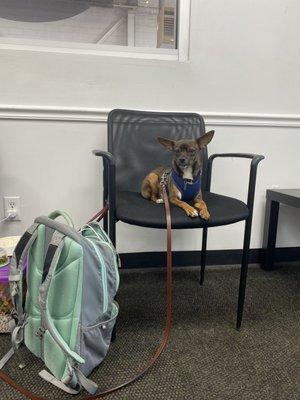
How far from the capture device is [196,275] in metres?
1.72

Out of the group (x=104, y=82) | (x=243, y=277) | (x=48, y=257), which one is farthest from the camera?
(x=104, y=82)

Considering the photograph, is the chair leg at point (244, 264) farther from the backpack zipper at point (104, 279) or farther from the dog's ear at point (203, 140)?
the backpack zipper at point (104, 279)

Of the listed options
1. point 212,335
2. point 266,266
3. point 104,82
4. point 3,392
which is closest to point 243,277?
point 212,335

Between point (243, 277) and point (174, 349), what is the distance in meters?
0.37

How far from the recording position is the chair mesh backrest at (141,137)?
4.68 feet

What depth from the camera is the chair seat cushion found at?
104cm

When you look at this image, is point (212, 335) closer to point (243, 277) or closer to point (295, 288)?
point (243, 277)

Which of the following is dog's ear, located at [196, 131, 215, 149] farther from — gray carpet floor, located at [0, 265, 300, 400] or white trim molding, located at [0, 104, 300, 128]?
→ gray carpet floor, located at [0, 265, 300, 400]

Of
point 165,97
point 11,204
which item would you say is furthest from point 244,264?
point 11,204

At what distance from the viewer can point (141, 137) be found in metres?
1.47

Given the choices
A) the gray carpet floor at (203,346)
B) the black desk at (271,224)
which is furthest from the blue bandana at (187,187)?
the black desk at (271,224)

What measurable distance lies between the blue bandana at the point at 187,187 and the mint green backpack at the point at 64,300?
1.31ft

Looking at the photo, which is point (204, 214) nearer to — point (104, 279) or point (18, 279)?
point (104, 279)

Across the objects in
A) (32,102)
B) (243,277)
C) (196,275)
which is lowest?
(196,275)
